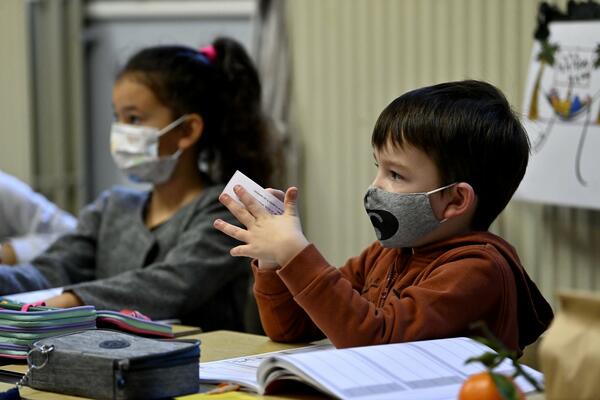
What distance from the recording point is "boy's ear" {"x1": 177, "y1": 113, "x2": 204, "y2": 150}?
256 centimetres

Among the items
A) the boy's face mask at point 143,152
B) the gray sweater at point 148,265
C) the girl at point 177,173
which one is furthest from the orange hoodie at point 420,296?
the boy's face mask at point 143,152

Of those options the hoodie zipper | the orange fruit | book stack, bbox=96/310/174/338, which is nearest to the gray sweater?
book stack, bbox=96/310/174/338

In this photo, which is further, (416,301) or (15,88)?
(15,88)

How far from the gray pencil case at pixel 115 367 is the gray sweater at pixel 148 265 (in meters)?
0.83

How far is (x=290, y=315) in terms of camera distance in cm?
168

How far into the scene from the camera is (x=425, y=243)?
63.4 inches

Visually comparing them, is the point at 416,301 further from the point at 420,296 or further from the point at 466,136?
the point at 466,136

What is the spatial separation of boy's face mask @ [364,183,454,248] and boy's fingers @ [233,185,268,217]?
203 millimetres

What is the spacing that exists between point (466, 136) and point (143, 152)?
114 cm

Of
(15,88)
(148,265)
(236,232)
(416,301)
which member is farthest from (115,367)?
(15,88)

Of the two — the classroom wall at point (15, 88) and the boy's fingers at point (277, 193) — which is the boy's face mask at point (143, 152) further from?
the classroom wall at point (15, 88)

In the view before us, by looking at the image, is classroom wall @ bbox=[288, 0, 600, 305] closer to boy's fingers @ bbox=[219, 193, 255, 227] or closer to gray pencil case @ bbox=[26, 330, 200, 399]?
boy's fingers @ bbox=[219, 193, 255, 227]

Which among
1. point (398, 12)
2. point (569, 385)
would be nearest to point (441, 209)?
point (569, 385)

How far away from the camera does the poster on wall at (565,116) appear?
8.62 ft
